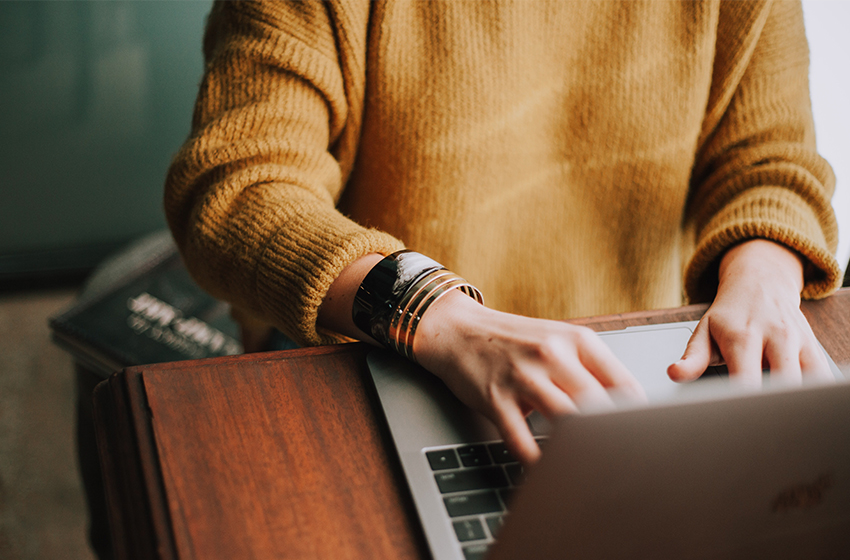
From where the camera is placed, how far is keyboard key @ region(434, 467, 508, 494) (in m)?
0.34

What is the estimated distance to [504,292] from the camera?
29.8 inches

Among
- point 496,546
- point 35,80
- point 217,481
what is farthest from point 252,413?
point 35,80

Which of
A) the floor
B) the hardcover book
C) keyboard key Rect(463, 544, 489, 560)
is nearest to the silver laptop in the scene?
keyboard key Rect(463, 544, 489, 560)

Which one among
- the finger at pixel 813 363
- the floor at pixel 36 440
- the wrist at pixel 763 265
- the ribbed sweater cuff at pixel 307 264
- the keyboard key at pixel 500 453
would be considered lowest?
the floor at pixel 36 440

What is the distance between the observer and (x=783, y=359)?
1.43 feet

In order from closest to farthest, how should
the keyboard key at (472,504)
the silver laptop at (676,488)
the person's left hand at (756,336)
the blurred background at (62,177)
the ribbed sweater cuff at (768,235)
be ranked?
the silver laptop at (676,488)
the keyboard key at (472,504)
the person's left hand at (756,336)
the ribbed sweater cuff at (768,235)
the blurred background at (62,177)

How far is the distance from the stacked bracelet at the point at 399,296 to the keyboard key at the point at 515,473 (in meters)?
0.10

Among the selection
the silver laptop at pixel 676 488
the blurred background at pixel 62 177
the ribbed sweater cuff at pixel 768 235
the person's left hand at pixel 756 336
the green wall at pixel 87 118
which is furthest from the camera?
the green wall at pixel 87 118

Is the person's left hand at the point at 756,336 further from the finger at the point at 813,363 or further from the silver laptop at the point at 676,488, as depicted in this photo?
the silver laptop at the point at 676,488

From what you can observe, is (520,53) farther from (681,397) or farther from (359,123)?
(681,397)

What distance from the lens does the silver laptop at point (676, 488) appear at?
0.74 ft

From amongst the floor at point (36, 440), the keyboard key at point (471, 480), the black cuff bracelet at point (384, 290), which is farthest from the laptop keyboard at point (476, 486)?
the floor at point (36, 440)

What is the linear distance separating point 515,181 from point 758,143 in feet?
0.91

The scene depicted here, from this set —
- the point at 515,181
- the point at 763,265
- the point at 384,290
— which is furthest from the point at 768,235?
the point at 384,290
